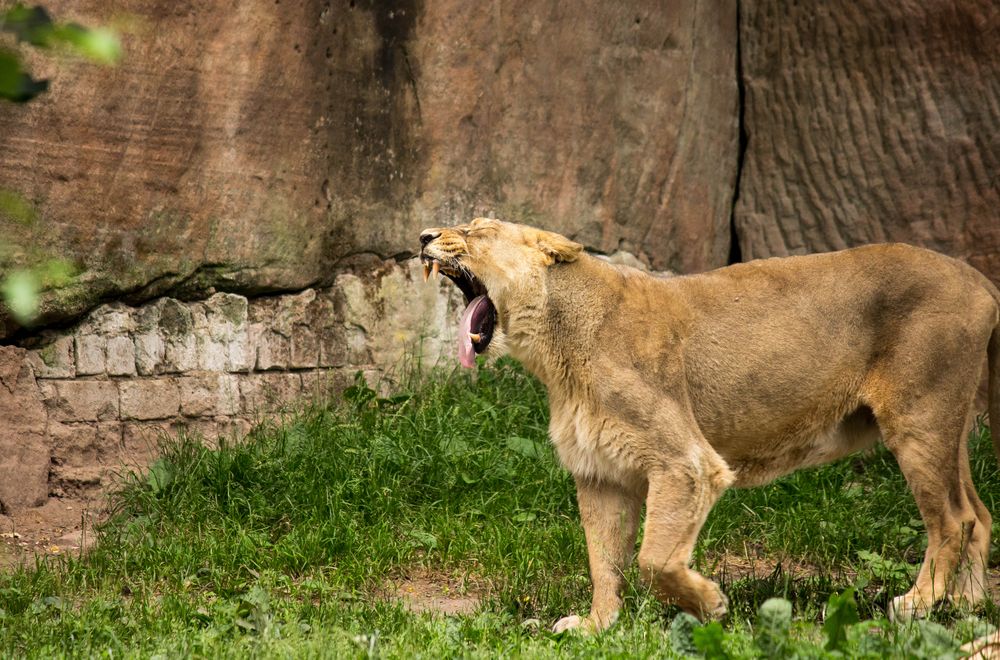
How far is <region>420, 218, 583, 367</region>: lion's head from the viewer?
5246 millimetres

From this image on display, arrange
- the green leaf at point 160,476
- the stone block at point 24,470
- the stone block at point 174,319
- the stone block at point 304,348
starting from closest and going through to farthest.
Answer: the stone block at point 24,470, the green leaf at point 160,476, the stone block at point 174,319, the stone block at point 304,348

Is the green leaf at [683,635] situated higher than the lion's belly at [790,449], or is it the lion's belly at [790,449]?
the lion's belly at [790,449]

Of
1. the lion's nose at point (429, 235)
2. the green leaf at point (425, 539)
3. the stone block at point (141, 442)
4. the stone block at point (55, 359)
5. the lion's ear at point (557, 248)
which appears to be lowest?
the green leaf at point (425, 539)

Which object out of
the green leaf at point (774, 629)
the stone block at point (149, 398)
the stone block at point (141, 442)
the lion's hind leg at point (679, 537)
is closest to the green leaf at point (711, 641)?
the green leaf at point (774, 629)

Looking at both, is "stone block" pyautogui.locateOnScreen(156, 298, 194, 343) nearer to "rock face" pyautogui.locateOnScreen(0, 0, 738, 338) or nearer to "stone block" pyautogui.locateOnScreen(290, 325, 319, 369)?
"rock face" pyautogui.locateOnScreen(0, 0, 738, 338)

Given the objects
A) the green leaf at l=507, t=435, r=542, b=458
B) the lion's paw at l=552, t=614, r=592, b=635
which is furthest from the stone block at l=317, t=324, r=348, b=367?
the lion's paw at l=552, t=614, r=592, b=635

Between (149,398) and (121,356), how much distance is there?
0.29 meters

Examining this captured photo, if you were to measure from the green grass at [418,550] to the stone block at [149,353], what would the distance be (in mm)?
460

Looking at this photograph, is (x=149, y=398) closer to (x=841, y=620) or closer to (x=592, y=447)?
(x=592, y=447)

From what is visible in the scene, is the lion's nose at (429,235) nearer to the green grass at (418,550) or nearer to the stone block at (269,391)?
the green grass at (418,550)

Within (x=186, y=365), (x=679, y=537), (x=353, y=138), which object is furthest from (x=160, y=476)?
(x=679, y=537)

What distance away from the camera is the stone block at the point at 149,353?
672cm

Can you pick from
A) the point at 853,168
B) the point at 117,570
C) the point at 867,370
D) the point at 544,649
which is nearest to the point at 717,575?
the point at 867,370

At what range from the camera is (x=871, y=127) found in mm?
7957
